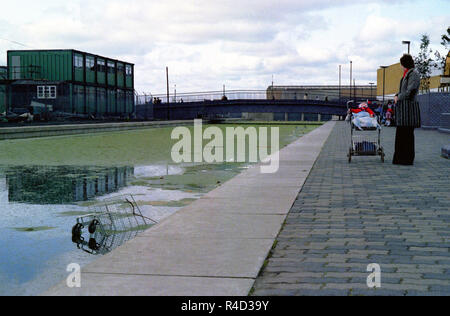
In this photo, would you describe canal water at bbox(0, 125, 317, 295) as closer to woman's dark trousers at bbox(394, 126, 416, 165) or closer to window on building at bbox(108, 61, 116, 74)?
woman's dark trousers at bbox(394, 126, 416, 165)

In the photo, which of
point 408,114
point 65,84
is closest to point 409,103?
point 408,114

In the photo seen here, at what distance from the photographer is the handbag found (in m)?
12.2

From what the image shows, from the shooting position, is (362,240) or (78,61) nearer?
(362,240)

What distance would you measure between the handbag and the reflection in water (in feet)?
19.6

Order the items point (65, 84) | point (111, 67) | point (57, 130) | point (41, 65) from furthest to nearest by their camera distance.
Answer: point (111, 67) → point (41, 65) → point (65, 84) → point (57, 130)

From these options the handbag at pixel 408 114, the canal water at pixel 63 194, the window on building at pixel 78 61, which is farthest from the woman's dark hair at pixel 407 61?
the window on building at pixel 78 61

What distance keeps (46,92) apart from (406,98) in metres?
42.3

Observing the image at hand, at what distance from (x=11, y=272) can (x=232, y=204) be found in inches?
134

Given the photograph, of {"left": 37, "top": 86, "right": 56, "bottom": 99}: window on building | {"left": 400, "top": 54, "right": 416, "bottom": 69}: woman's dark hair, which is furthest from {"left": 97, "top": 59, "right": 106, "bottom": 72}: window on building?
{"left": 400, "top": 54, "right": 416, "bottom": 69}: woman's dark hair

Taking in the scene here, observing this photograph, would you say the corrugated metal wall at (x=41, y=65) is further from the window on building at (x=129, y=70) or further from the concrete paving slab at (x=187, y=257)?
the concrete paving slab at (x=187, y=257)

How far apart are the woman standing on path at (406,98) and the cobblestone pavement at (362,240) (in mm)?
2275

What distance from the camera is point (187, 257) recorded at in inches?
192

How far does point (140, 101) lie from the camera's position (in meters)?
70.3

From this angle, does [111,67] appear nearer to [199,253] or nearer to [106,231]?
[106,231]
